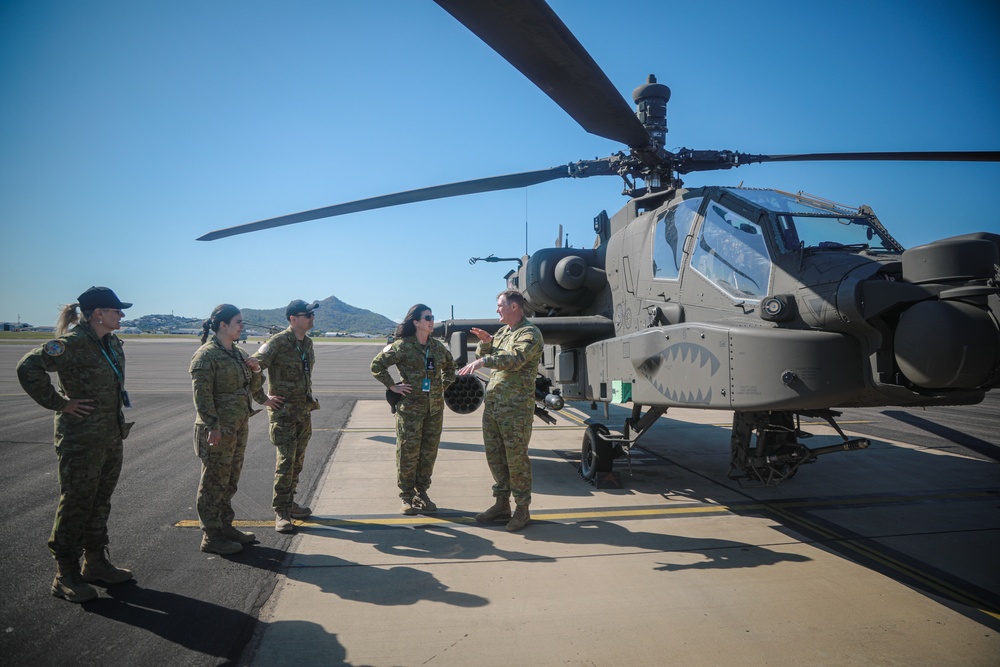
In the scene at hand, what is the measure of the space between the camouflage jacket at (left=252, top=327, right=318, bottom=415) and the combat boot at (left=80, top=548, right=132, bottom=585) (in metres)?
1.47

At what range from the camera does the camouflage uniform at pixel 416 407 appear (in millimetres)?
4809

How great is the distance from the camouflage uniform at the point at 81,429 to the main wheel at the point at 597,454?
4242 mm

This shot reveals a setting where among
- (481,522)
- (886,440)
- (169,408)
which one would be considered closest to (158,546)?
(481,522)

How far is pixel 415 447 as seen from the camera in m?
4.85

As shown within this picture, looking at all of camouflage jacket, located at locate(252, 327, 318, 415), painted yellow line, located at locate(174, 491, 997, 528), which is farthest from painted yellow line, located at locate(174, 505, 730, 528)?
camouflage jacket, located at locate(252, 327, 318, 415)

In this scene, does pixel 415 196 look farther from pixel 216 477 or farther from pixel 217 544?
pixel 217 544

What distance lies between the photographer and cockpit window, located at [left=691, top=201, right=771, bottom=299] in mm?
4176

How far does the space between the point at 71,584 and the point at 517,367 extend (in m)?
3.14

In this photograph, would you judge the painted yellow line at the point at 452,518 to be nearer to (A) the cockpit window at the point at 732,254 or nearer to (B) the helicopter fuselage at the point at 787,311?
(B) the helicopter fuselage at the point at 787,311

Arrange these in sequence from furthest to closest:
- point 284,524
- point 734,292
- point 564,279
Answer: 1. point 564,279
2. point 284,524
3. point 734,292

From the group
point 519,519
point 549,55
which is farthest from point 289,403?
point 549,55

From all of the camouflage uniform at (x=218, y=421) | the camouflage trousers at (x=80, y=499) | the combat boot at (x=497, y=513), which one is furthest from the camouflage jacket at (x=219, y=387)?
the combat boot at (x=497, y=513)

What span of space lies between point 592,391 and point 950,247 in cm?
331

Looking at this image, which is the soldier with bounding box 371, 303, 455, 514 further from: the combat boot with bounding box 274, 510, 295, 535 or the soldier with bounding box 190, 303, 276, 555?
the soldier with bounding box 190, 303, 276, 555
